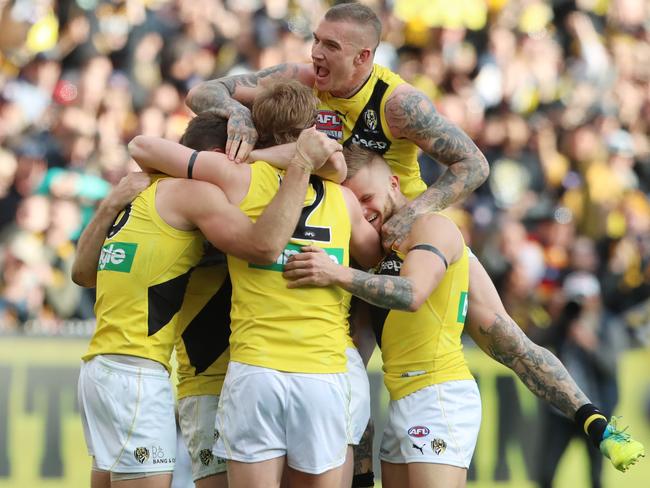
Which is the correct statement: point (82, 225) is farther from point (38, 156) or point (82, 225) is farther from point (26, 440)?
point (26, 440)

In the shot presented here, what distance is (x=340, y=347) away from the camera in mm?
5559

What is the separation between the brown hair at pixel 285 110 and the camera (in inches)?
223

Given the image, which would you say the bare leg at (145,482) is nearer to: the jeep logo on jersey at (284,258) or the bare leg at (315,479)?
the bare leg at (315,479)

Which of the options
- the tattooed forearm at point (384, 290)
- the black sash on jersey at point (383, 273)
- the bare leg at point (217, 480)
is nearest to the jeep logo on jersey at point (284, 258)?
the tattooed forearm at point (384, 290)

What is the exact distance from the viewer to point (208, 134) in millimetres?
6051

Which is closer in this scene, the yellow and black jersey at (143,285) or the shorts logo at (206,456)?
the yellow and black jersey at (143,285)

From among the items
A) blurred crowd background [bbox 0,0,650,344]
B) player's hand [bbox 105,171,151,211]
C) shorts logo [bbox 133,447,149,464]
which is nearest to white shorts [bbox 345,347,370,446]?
shorts logo [bbox 133,447,149,464]

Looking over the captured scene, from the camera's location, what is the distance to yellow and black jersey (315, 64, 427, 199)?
6.42m

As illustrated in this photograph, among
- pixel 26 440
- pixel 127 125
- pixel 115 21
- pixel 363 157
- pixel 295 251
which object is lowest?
pixel 26 440

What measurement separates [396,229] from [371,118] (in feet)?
2.35

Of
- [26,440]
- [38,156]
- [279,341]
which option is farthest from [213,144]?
[38,156]

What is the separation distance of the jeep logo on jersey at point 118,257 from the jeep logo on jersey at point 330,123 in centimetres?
145

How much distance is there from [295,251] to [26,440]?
4109 mm

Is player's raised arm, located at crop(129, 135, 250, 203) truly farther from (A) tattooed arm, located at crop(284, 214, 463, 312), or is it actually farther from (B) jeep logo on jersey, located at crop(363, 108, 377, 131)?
(B) jeep logo on jersey, located at crop(363, 108, 377, 131)
